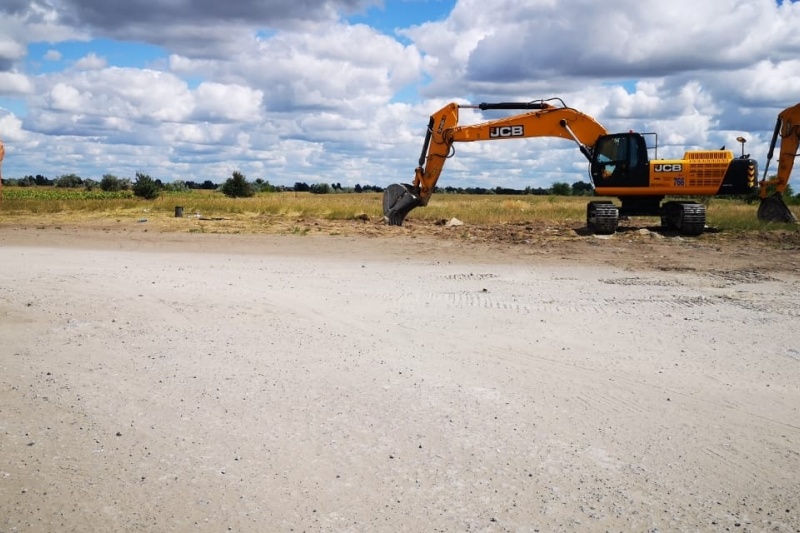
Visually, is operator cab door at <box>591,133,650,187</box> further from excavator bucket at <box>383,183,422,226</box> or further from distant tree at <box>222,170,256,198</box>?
distant tree at <box>222,170,256,198</box>

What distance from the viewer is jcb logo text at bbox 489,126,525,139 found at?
24.2 metres

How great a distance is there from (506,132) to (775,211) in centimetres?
912

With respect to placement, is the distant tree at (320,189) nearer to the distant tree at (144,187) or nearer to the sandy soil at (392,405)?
the distant tree at (144,187)

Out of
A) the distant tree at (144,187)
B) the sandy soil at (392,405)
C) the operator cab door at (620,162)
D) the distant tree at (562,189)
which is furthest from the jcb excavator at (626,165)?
the distant tree at (562,189)

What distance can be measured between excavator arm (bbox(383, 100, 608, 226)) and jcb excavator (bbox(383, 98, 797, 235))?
3cm

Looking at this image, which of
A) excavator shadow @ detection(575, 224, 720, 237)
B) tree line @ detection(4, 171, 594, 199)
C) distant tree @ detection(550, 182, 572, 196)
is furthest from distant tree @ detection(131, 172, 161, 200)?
distant tree @ detection(550, 182, 572, 196)

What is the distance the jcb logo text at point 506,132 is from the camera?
24188mm

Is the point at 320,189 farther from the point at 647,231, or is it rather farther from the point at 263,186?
the point at 647,231

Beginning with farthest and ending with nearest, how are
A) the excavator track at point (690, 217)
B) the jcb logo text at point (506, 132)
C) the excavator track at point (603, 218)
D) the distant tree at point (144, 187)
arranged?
the distant tree at point (144, 187)
the jcb logo text at point (506, 132)
the excavator track at point (603, 218)
the excavator track at point (690, 217)

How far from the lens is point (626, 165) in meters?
23.2

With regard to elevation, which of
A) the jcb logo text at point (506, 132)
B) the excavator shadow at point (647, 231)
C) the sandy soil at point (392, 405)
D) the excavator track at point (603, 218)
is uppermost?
the jcb logo text at point (506, 132)

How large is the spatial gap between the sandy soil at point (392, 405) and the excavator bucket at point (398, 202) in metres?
12.6

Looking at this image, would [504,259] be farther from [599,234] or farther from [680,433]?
[680,433]

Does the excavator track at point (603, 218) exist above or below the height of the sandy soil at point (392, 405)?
above
